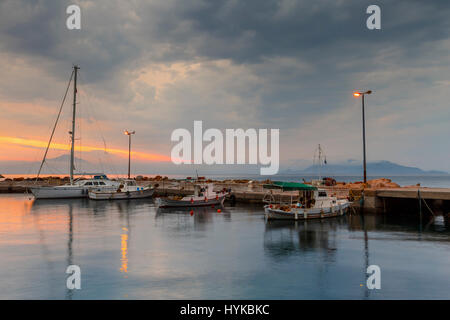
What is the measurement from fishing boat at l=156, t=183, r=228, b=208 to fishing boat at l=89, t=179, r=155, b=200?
60.6ft

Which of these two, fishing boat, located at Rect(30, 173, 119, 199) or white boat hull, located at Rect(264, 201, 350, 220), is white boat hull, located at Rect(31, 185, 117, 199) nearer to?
fishing boat, located at Rect(30, 173, 119, 199)

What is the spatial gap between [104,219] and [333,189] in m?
29.4

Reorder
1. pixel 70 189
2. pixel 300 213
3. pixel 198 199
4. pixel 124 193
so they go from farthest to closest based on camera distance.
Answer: pixel 70 189
pixel 124 193
pixel 198 199
pixel 300 213

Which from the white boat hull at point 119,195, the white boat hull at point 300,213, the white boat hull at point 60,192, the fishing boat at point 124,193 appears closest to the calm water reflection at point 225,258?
the white boat hull at point 300,213

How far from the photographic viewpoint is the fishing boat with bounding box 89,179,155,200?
63.2m

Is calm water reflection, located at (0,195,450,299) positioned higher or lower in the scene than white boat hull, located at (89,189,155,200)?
lower

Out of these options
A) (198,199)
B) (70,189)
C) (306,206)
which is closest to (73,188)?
(70,189)

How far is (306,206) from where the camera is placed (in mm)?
35812

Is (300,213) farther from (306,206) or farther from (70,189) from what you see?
(70,189)

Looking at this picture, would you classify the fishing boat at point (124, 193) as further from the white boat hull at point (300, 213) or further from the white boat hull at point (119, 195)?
the white boat hull at point (300, 213)

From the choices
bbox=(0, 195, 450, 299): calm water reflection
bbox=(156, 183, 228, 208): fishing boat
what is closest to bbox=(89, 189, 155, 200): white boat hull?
bbox=(156, 183, 228, 208): fishing boat

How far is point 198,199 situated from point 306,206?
19485mm
